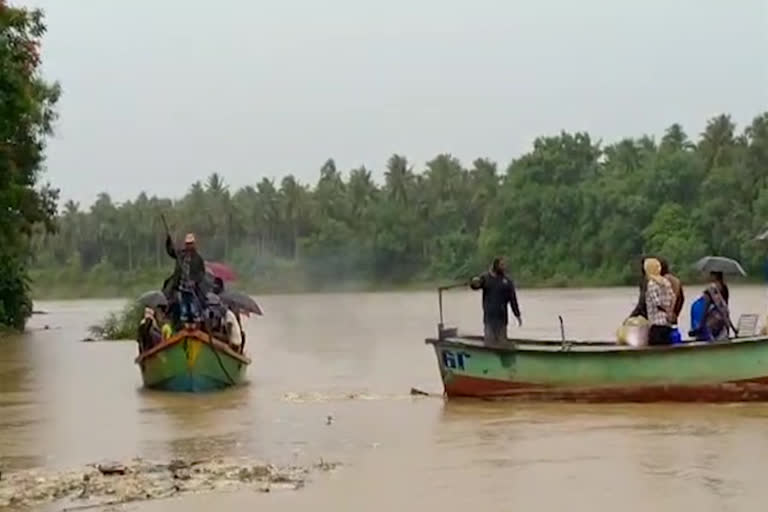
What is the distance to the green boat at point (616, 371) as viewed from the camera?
15906 millimetres

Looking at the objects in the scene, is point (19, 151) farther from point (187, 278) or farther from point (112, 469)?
point (112, 469)

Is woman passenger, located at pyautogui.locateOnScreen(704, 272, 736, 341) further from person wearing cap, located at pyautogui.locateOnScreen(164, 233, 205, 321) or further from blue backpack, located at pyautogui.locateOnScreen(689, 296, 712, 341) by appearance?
person wearing cap, located at pyautogui.locateOnScreen(164, 233, 205, 321)

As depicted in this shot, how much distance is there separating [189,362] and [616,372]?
645 centimetres

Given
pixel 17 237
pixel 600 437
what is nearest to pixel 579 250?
pixel 17 237

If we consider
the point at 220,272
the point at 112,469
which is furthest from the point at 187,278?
the point at 112,469

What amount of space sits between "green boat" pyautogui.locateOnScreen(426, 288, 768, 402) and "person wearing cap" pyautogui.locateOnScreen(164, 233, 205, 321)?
4.11 metres

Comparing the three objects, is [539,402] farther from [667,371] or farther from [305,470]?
→ [305,470]

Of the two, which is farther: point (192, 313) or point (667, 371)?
point (192, 313)

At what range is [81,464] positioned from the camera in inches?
535

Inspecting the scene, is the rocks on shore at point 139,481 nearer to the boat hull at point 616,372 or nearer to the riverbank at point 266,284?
the boat hull at point 616,372

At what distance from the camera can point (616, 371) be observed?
16.4 metres

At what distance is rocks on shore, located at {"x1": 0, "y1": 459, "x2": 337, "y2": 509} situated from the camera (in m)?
11.2

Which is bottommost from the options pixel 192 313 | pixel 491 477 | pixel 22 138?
pixel 491 477

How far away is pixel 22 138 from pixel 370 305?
29.2m
